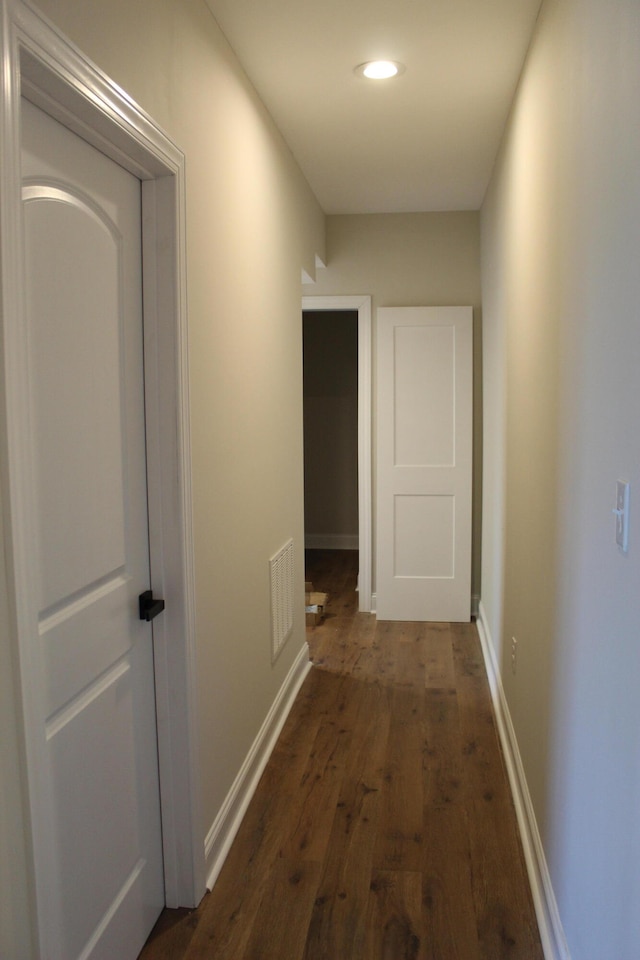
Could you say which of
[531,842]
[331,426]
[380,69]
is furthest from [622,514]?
[331,426]

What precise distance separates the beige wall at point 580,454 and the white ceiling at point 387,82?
18 cm

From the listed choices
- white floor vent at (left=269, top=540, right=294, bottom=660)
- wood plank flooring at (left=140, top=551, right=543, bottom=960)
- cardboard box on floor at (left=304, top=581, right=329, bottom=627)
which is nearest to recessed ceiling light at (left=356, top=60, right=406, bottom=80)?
white floor vent at (left=269, top=540, right=294, bottom=660)

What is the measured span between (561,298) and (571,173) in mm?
296

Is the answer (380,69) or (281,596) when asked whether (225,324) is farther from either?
(281,596)

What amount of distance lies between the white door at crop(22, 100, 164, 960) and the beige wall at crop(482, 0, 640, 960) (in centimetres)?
99

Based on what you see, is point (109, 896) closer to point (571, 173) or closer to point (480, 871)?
point (480, 871)

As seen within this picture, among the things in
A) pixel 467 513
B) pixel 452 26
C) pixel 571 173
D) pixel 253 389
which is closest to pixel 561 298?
pixel 571 173

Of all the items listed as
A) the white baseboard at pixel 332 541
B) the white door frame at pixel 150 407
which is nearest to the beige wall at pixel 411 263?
the white baseboard at pixel 332 541

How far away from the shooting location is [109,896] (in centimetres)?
178

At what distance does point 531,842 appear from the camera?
2.32 m

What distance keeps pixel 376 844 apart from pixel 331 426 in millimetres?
5153

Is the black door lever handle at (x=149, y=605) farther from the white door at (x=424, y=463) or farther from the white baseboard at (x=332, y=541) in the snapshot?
the white baseboard at (x=332, y=541)

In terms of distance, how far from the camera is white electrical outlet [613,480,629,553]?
1.28 meters

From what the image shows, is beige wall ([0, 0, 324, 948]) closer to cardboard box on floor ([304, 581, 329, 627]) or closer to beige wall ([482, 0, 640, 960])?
beige wall ([482, 0, 640, 960])
